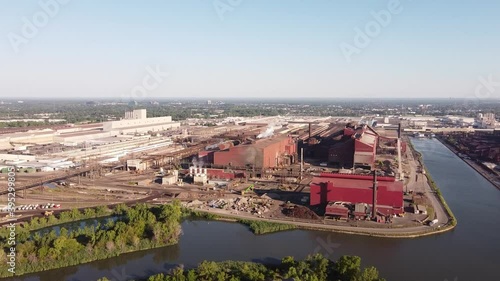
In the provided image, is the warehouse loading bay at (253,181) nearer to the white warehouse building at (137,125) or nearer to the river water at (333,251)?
the river water at (333,251)

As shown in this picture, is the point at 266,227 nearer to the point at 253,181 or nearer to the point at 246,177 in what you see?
the point at 253,181

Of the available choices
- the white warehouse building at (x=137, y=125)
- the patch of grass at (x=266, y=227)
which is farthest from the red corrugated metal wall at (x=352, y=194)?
the white warehouse building at (x=137, y=125)

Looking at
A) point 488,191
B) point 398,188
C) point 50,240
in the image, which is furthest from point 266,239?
point 488,191

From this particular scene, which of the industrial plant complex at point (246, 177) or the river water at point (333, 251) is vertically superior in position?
the industrial plant complex at point (246, 177)

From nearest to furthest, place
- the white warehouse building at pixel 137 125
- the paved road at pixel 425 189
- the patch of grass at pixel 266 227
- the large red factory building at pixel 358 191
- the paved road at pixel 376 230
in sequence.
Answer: the paved road at pixel 376 230
the patch of grass at pixel 266 227
the large red factory building at pixel 358 191
the paved road at pixel 425 189
the white warehouse building at pixel 137 125

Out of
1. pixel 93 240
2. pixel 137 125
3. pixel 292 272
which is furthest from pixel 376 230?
pixel 137 125

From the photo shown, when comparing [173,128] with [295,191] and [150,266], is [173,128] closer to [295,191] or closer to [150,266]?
[295,191]
